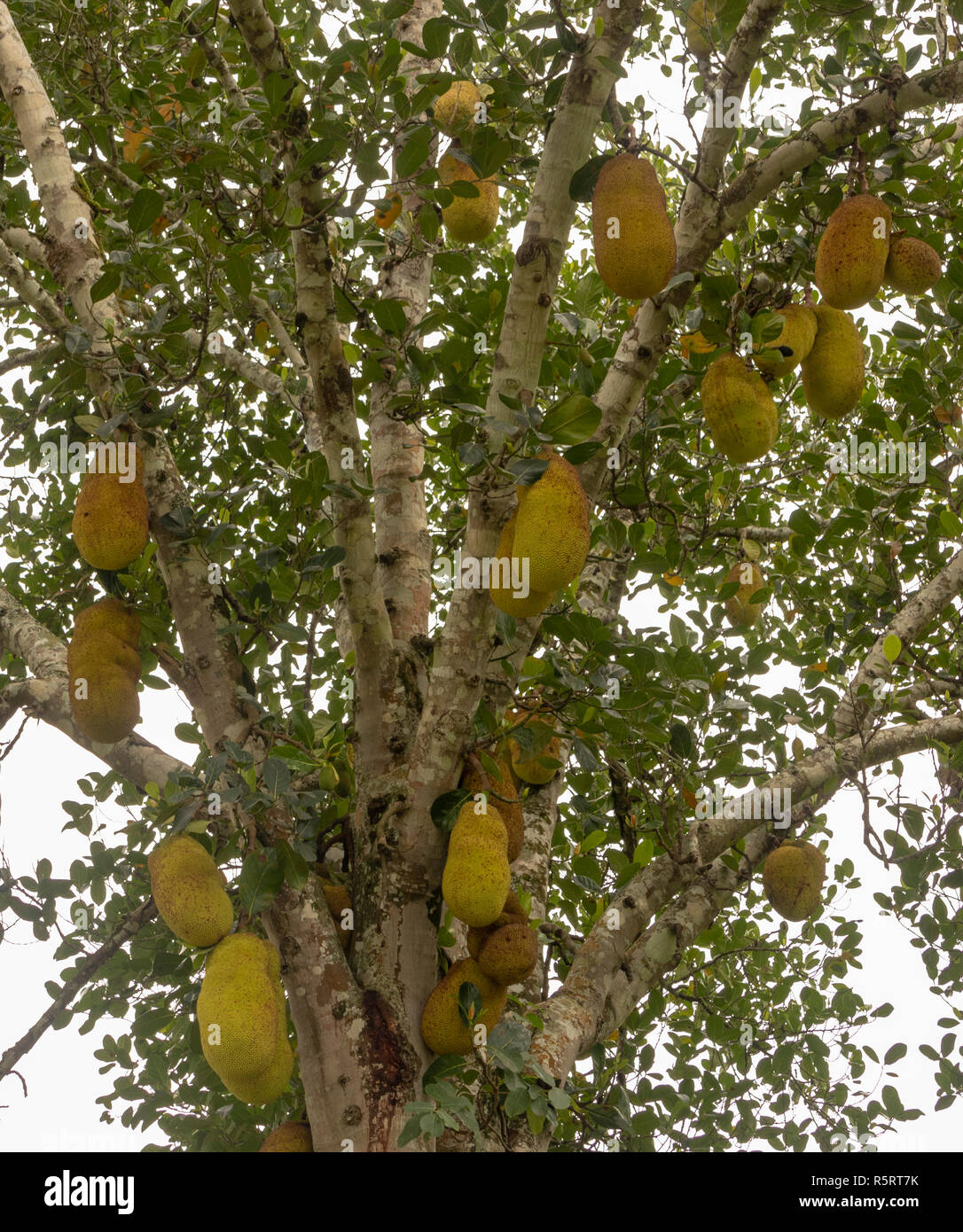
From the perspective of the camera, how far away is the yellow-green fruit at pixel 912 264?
224cm

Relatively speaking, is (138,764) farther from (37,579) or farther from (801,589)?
(801,589)

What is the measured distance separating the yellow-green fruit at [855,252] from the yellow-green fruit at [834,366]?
3.1 inches

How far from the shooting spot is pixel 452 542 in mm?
2865

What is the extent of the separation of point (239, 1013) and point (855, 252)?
6.21 feet

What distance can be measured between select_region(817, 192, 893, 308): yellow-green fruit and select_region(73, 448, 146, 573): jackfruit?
4.89 feet

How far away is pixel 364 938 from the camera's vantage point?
213 cm

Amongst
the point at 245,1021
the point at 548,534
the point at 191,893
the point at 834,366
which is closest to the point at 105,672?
the point at 191,893

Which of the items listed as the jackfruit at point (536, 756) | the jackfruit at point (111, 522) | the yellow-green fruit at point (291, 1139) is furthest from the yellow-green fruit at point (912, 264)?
the yellow-green fruit at point (291, 1139)

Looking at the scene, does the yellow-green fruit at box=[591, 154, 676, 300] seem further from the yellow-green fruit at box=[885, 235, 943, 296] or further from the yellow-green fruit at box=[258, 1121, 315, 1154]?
the yellow-green fruit at box=[258, 1121, 315, 1154]

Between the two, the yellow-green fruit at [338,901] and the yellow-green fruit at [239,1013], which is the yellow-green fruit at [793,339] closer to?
the yellow-green fruit at [338,901]

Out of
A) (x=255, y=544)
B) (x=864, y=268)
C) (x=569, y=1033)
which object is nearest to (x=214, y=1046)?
(x=569, y=1033)

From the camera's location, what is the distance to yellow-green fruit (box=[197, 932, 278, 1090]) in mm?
1899

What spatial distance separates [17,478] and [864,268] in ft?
9.23
